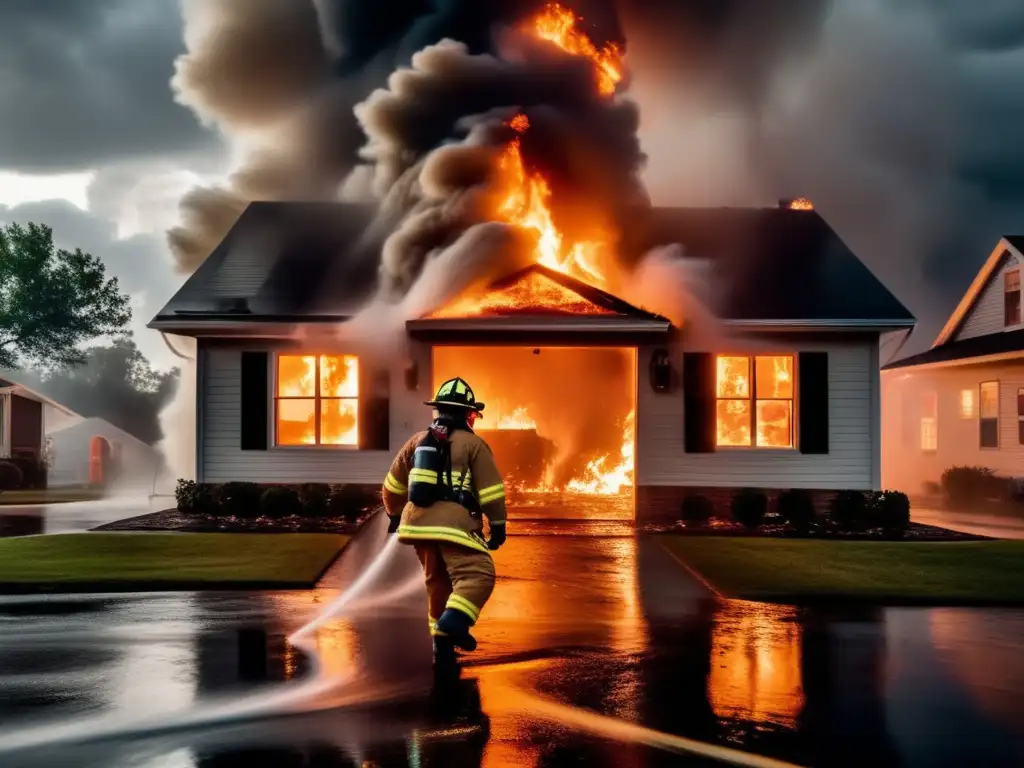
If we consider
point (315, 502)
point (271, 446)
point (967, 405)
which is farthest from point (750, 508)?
point (967, 405)

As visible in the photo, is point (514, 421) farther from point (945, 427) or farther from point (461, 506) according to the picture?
point (461, 506)

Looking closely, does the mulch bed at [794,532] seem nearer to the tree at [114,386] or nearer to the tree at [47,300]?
the tree at [47,300]

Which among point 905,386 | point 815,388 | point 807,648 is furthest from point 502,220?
point 905,386

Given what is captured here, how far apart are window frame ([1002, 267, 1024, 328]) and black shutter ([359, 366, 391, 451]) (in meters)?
16.4

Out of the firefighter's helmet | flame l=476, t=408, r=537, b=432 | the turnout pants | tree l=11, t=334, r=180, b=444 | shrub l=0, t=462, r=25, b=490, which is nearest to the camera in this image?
the turnout pants

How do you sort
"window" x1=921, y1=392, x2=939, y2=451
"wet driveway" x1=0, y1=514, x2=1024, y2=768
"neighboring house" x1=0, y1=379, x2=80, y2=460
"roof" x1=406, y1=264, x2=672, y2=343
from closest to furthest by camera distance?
"wet driveway" x1=0, y1=514, x2=1024, y2=768
"roof" x1=406, y1=264, x2=672, y2=343
"window" x1=921, y1=392, x2=939, y2=451
"neighboring house" x1=0, y1=379, x2=80, y2=460

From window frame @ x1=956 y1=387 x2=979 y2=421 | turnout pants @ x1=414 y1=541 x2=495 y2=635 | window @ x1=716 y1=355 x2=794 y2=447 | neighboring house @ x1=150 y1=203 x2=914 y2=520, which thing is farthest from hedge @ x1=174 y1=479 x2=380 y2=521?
window frame @ x1=956 y1=387 x2=979 y2=421

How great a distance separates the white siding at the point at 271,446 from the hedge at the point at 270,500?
12.7 inches

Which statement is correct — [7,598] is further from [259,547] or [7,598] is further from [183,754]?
[183,754]

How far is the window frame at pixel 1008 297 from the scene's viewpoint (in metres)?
25.9

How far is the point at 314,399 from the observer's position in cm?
1747

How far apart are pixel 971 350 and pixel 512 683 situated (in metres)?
21.9

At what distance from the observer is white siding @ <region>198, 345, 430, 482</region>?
17141mm

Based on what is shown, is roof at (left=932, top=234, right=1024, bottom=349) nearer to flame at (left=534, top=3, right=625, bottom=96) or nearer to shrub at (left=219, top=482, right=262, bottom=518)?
flame at (left=534, top=3, right=625, bottom=96)
